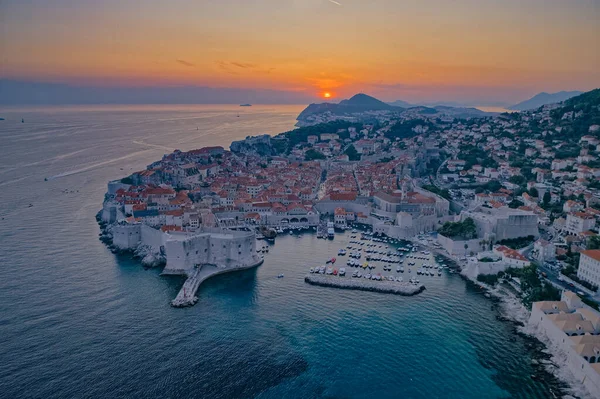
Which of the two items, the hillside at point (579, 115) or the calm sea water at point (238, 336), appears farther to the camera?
the hillside at point (579, 115)

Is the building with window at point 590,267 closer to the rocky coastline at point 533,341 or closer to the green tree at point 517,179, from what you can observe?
the rocky coastline at point 533,341

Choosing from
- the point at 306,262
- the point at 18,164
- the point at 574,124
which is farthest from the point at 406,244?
the point at 18,164

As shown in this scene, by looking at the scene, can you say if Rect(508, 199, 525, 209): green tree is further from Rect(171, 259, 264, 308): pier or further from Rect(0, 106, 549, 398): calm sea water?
Rect(171, 259, 264, 308): pier

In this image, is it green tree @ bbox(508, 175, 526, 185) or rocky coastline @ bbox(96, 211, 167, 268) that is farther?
green tree @ bbox(508, 175, 526, 185)

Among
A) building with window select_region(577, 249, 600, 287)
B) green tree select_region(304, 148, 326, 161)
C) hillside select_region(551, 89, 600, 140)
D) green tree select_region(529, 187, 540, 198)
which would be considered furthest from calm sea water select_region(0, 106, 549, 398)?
hillside select_region(551, 89, 600, 140)

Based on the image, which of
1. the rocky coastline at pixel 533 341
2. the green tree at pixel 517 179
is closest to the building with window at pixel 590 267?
the rocky coastline at pixel 533 341

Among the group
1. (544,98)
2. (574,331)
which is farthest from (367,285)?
(544,98)
